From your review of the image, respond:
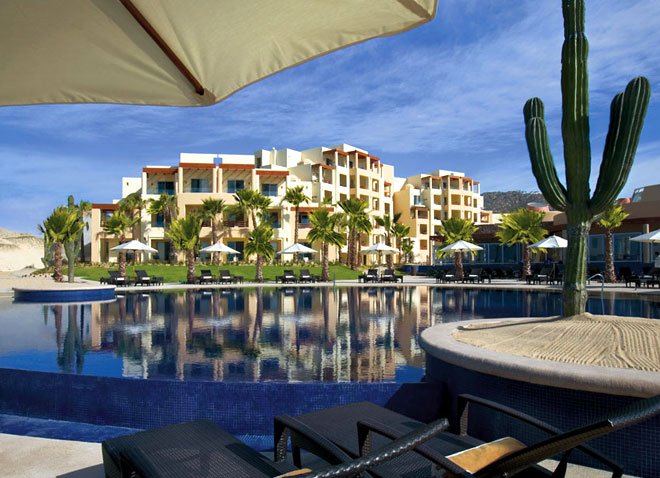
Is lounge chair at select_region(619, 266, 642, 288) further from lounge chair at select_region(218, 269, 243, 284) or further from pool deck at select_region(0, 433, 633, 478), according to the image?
pool deck at select_region(0, 433, 633, 478)

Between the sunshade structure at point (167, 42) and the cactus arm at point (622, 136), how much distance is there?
5.40 meters

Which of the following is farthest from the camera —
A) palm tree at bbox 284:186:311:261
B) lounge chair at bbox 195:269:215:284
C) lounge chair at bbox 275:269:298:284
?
palm tree at bbox 284:186:311:261

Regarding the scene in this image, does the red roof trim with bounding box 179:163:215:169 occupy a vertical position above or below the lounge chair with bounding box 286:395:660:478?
above

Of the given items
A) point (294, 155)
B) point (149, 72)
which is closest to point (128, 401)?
point (149, 72)

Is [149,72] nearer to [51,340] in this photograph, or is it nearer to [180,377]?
[180,377]

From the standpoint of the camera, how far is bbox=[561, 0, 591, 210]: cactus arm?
6.73m

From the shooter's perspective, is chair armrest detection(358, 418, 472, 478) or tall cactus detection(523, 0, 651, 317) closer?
chair armrest detection(358, 418, 472, 478)

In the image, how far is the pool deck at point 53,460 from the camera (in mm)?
3404

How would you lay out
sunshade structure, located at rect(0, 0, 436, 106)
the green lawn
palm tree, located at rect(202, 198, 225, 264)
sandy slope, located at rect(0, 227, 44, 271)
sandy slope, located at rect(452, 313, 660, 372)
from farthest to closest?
sandy slope, located at rect(0, 227, 44, 271) → palm tree, located at rect(202, 198, 225, 264) → the green lawn → sandy slope, located at rect(452, 313, 660, 372) → sunshade structure, located at rect(0, 0, 436, 106)

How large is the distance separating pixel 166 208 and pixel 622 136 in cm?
Result: 4391

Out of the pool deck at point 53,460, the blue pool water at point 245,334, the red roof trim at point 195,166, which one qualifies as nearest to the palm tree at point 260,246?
the blue pool water at point 245,334

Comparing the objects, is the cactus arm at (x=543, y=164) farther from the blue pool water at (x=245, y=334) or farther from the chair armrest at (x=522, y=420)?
the chair armrest at (x=522, y=420)

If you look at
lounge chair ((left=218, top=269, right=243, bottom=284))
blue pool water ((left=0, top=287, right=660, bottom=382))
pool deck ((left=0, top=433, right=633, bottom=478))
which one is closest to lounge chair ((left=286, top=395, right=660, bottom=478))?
pool deck ((left=0, top=433, right=633, bottom=478))

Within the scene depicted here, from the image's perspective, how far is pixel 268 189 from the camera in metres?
47.3
